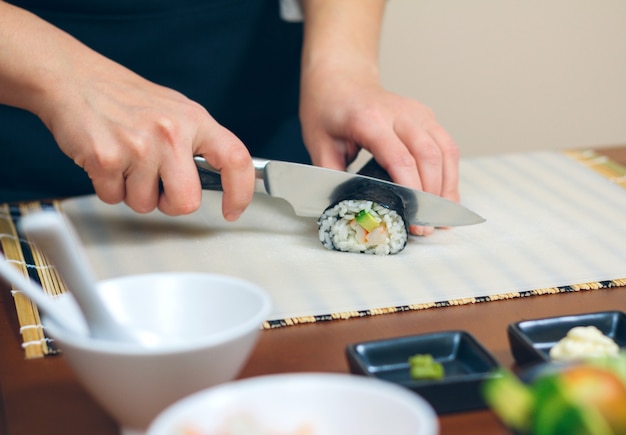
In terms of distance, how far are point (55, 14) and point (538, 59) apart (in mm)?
1847

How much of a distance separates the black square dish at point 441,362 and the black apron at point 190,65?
0.90 meters

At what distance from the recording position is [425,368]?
2.30 ft

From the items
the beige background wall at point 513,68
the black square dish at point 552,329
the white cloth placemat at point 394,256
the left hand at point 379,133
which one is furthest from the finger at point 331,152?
the beige background wall at point 513,68

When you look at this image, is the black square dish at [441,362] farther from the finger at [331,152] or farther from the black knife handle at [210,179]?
the finger at [331,152]

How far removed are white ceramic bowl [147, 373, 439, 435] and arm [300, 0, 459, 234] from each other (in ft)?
2.14

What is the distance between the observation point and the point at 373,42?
155 centimetres

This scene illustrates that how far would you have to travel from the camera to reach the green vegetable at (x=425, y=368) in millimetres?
696

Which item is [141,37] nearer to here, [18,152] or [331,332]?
[18,152]

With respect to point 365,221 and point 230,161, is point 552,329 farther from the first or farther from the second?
point 230,161

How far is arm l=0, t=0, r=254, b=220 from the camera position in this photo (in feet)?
3.58

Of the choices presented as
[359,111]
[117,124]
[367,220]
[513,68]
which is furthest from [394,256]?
[513,68]

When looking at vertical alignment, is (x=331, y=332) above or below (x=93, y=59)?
below

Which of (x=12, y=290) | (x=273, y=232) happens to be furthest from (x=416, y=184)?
(x=12, y=290)

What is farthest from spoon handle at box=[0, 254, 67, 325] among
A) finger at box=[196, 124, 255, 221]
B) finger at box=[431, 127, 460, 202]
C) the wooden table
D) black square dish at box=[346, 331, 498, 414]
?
finger at box=[431, 127, 460, 202]
